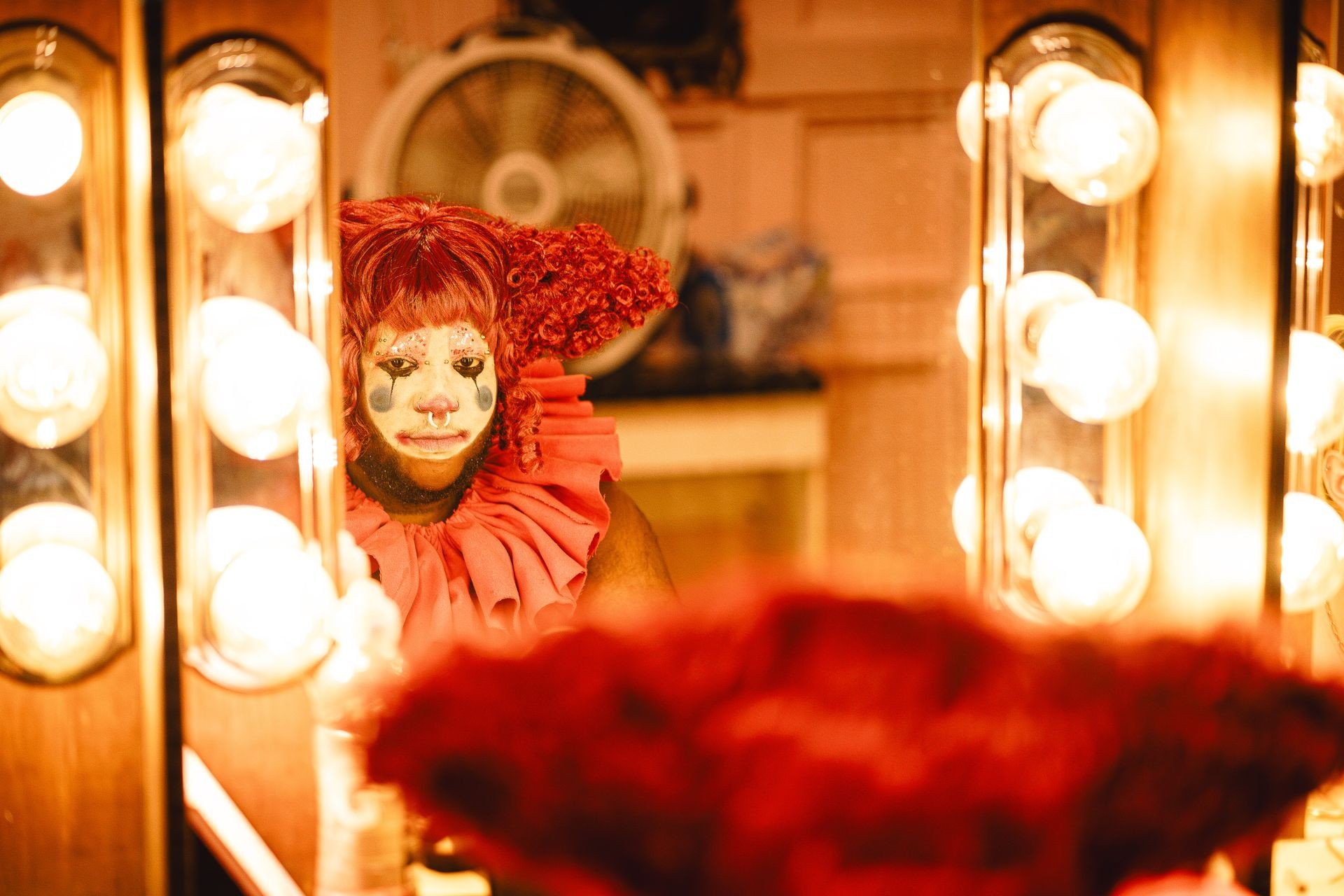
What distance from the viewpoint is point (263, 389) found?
0.43 m

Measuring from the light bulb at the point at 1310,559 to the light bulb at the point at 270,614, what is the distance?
446mm

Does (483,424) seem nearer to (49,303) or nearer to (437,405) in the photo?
(437,405)

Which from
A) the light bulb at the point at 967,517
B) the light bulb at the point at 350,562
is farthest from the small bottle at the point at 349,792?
the light bulb at the point at 967,517

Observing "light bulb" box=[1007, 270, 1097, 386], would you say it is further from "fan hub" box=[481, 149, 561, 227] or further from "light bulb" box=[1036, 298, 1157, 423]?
"fan hub" box=[481, 149, 561, 227]

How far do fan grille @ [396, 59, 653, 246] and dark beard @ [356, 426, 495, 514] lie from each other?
4.2 inches

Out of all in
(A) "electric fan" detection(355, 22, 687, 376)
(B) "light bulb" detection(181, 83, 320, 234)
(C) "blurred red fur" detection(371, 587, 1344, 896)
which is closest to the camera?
(C) "blurred red fur" detection(371, 587, 1344, 896)

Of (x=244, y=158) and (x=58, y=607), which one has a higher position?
(x=244, y=158)

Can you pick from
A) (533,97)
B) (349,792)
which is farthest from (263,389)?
(533,97)

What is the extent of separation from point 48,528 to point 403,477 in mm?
131

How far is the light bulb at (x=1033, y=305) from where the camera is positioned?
0.53m

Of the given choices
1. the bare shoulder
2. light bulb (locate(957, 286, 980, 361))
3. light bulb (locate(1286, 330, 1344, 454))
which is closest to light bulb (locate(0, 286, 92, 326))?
the bare shoulder

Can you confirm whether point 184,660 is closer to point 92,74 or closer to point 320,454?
point 320,454

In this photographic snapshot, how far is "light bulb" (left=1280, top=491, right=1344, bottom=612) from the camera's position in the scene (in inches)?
22.7

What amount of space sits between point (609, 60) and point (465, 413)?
0.27 m
